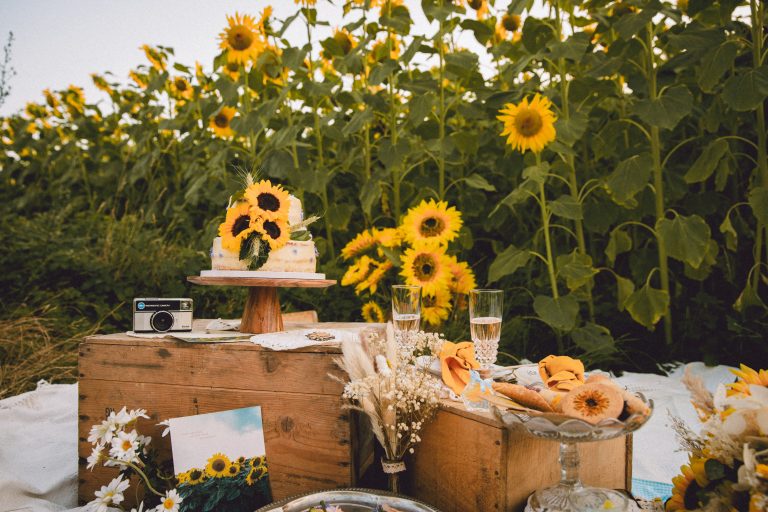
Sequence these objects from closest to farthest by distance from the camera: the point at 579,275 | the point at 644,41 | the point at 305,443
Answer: the point at 305,443 < the point at 579,275 < the point at 644,41

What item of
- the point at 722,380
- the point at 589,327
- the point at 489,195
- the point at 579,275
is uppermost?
the point at 489,195

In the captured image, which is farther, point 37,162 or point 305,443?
point 37,162

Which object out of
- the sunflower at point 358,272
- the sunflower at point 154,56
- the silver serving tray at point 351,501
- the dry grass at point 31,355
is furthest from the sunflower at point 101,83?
the silver serving tray at point 351,501

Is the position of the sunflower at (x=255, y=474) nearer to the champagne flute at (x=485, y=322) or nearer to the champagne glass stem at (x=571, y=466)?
the champagne flute at (x=485, y=322)

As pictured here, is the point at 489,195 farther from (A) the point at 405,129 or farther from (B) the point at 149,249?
(B) the point at 149,249

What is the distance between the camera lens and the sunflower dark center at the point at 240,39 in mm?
2691

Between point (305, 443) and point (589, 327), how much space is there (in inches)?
54.7

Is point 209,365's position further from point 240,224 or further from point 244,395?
point 240,224

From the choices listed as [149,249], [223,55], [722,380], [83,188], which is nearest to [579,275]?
[722,380]

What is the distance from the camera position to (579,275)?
218 centimetres

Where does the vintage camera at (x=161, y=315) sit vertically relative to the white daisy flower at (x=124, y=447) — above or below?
above

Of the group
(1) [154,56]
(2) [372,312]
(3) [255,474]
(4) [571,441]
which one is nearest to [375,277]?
(2) [372,312]

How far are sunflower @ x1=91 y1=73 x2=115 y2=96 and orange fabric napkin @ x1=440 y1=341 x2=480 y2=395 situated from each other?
3.66 metres

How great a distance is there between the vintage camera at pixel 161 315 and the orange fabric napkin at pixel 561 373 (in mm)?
985
